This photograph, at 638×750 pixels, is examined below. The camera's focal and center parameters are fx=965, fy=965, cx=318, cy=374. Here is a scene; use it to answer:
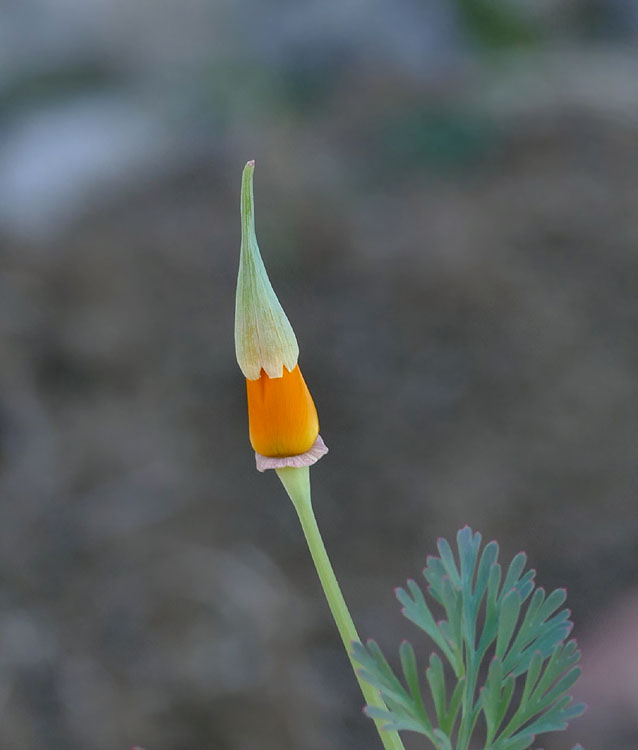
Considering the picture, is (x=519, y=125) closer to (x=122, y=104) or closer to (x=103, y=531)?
(x=122, y=104)

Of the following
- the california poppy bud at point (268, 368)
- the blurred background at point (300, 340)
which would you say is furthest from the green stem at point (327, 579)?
the blurred background at point (300, 340)

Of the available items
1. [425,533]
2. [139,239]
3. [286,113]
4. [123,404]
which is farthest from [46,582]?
[286,113]

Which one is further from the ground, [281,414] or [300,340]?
[300,340]

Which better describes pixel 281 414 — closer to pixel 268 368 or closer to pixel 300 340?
pixel 268 368

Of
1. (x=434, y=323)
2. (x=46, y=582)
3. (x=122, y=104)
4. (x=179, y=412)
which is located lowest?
(x=46, y=582)

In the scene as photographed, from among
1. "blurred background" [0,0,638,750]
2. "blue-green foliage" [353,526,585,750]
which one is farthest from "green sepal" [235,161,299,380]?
"blurred background" [0,0,638,750]

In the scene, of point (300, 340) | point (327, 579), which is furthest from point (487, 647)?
point (300, 340)

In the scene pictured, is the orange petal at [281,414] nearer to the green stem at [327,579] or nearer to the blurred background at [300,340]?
the green stem at [327,579]
